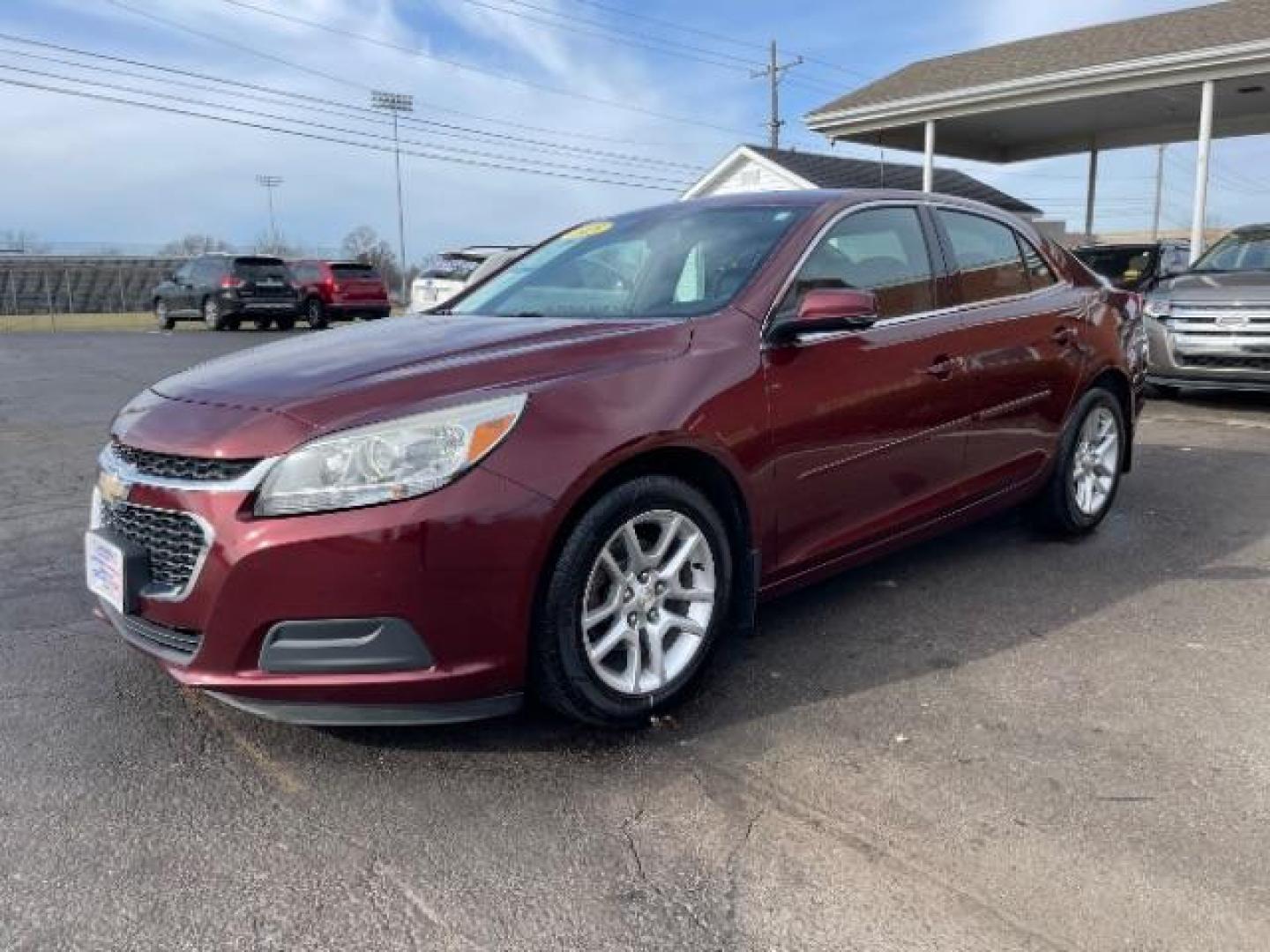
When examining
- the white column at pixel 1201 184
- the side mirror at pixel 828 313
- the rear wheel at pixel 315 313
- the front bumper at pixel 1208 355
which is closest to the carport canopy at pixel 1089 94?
the white column at pixel 1201 184

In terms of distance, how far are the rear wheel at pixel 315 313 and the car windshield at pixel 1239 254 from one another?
19.7m

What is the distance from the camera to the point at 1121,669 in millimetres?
3543

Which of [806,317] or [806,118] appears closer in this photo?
[806,317]

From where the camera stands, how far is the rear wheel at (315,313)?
25.1m

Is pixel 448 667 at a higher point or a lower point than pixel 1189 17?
lower

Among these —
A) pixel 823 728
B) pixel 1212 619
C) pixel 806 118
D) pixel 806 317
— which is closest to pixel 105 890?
pixel 823 728

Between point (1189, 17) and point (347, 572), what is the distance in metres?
18.9

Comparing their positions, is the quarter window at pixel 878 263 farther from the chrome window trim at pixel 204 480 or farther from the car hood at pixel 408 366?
the chrome window trim at pixel 204 480

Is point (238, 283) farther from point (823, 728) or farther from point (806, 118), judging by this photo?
point (823, 728)

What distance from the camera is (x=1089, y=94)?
1600 cm

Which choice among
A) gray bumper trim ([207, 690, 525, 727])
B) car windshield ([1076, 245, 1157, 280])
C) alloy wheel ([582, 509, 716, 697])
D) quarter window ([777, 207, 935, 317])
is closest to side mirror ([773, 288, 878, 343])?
quarter window ([777, 207, 935, 317])

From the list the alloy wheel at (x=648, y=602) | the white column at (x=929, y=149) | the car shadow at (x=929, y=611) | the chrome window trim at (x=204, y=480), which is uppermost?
the white column at (x=929, y=149)

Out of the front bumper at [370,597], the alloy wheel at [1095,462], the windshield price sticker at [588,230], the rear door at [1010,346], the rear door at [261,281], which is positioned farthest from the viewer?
the rear door at [261,281]

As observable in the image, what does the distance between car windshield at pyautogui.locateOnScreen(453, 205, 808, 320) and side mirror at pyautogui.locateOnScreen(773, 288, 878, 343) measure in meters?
0.23
